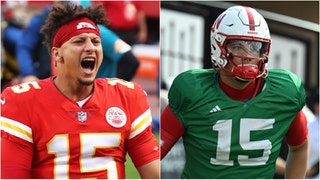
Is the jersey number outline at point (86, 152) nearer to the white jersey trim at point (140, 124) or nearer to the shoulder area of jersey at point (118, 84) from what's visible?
the white jersey trim at point (140, 124)

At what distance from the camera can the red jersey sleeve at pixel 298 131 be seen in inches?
110

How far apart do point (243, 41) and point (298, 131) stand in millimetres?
463

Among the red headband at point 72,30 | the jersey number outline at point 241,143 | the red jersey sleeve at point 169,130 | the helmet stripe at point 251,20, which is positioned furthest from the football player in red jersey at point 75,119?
the helmet stripe at point 251,20

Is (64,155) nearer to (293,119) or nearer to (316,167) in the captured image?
(293,119)

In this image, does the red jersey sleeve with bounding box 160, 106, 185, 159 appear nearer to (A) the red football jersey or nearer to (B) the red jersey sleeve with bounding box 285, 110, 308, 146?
(A) the red football jersey

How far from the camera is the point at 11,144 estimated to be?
2.44 meters

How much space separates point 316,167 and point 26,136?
2480mm

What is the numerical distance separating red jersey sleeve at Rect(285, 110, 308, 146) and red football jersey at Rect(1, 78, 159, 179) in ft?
1.97

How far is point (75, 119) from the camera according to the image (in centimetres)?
251

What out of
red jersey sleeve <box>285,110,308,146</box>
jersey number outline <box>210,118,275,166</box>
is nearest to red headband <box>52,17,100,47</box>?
jersey number outline <box>210,118,275,166</box>

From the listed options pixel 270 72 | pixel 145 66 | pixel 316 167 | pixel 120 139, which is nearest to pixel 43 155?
pixel 120 139

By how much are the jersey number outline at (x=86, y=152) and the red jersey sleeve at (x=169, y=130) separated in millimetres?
262

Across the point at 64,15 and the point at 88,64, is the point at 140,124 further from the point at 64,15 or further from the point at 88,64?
the point at 64,15

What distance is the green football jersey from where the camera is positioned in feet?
8.84
